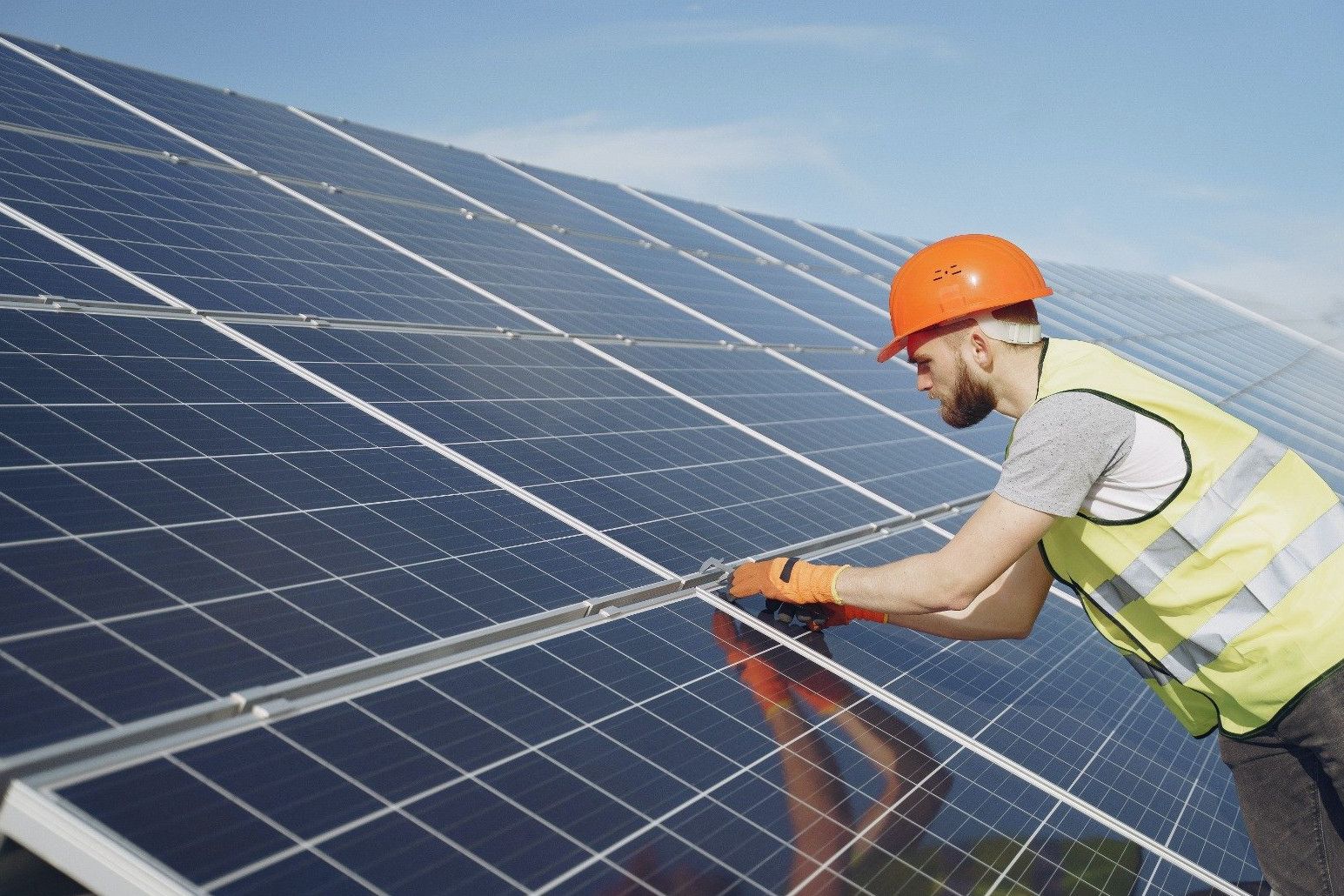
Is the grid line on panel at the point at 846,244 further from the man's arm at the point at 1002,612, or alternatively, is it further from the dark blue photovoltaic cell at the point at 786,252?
the man's arm at the point at 1002,612

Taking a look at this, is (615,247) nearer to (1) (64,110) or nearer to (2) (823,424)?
(2) (823,424)

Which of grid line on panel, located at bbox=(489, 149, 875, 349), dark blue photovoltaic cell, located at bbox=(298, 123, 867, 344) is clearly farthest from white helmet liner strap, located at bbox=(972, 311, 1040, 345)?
grid line on panel, located at bbox=(489, 149, 875, 349)

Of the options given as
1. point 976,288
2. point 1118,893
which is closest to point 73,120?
point 976,288

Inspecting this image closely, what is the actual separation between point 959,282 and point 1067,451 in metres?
0.81

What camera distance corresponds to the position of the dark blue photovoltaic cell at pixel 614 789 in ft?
9.84

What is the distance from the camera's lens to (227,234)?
7.68 m

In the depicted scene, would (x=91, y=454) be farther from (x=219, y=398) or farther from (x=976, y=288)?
(x=976, y=288)

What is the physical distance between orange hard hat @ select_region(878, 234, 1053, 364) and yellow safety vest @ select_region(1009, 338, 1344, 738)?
325 millimetres

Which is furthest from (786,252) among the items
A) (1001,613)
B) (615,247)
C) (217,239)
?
(1001,613)

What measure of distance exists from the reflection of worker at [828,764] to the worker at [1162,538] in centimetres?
43

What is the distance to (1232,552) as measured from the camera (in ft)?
14.4

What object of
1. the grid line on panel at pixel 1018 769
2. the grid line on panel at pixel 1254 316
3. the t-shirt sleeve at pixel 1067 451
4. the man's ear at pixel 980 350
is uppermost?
the grid line on panel at pixel 1254 316

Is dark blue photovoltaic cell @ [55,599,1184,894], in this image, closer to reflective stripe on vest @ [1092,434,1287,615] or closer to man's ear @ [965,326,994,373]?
reflective stripe on vest @ [1092,434,1287,615]

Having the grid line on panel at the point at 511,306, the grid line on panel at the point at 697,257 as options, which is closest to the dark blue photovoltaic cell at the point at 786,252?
the grid line on panel at the point at 697,257
